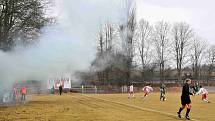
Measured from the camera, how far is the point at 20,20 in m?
35.1

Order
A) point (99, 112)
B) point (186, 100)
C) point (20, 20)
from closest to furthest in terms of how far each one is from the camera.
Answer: point (186, 100) → point (99, 112) → point (20, 20)

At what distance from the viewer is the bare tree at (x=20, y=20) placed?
34.4 m

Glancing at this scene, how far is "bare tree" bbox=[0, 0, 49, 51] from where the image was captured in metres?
34.4

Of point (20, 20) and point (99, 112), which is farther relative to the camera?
point (20, 20)

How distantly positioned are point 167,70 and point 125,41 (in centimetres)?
6192

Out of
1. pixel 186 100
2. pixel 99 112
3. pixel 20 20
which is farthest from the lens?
pixel 20 20

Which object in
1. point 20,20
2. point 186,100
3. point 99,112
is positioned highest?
point 20,20

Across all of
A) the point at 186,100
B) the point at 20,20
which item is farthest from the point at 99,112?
the point at 20,20

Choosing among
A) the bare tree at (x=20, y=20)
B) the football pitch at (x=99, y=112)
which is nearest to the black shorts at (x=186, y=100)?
the football pitch at (x=99, y=112)

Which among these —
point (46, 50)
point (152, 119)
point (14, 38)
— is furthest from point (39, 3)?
point (152, 119)

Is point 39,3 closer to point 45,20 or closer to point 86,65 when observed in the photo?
point 45,20

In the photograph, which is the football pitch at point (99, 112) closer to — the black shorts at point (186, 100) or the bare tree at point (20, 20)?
the black shorts at point (186, 100)

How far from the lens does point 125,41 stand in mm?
47406

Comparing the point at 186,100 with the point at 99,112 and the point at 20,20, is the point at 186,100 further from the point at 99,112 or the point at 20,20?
the point at 20,20
